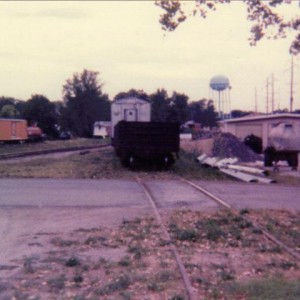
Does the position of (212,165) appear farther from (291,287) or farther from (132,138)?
(291,287)

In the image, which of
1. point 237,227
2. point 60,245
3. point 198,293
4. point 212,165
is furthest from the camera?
point 212,165

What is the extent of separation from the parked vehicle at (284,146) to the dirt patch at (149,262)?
24808 millimetres

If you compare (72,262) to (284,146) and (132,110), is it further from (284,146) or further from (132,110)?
(284,146)

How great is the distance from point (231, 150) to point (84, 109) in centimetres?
7903

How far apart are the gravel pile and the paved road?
20084mm

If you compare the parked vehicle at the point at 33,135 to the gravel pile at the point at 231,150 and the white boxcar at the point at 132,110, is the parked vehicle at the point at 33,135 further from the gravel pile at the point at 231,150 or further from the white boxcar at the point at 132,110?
the white boxcar at the point at 132,110

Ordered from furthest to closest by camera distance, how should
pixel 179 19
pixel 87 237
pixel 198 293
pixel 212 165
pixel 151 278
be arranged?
pixel 212 165 → pixel 179 19 → pixel 87 237 → pixel 151 278 → pixel 198 293

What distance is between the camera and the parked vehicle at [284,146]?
3881 cm

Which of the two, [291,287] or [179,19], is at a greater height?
[179,19]

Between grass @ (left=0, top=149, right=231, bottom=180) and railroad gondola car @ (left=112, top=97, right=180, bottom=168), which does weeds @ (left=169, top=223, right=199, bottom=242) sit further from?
railroad gondola car @ (left=112, top=97, right=180, bottom=168)

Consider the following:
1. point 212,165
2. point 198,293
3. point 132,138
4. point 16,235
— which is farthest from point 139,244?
point 212,165

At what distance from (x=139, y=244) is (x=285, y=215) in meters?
5.74

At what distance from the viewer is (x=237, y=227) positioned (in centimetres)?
1333

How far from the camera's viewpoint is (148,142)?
30688 mm
